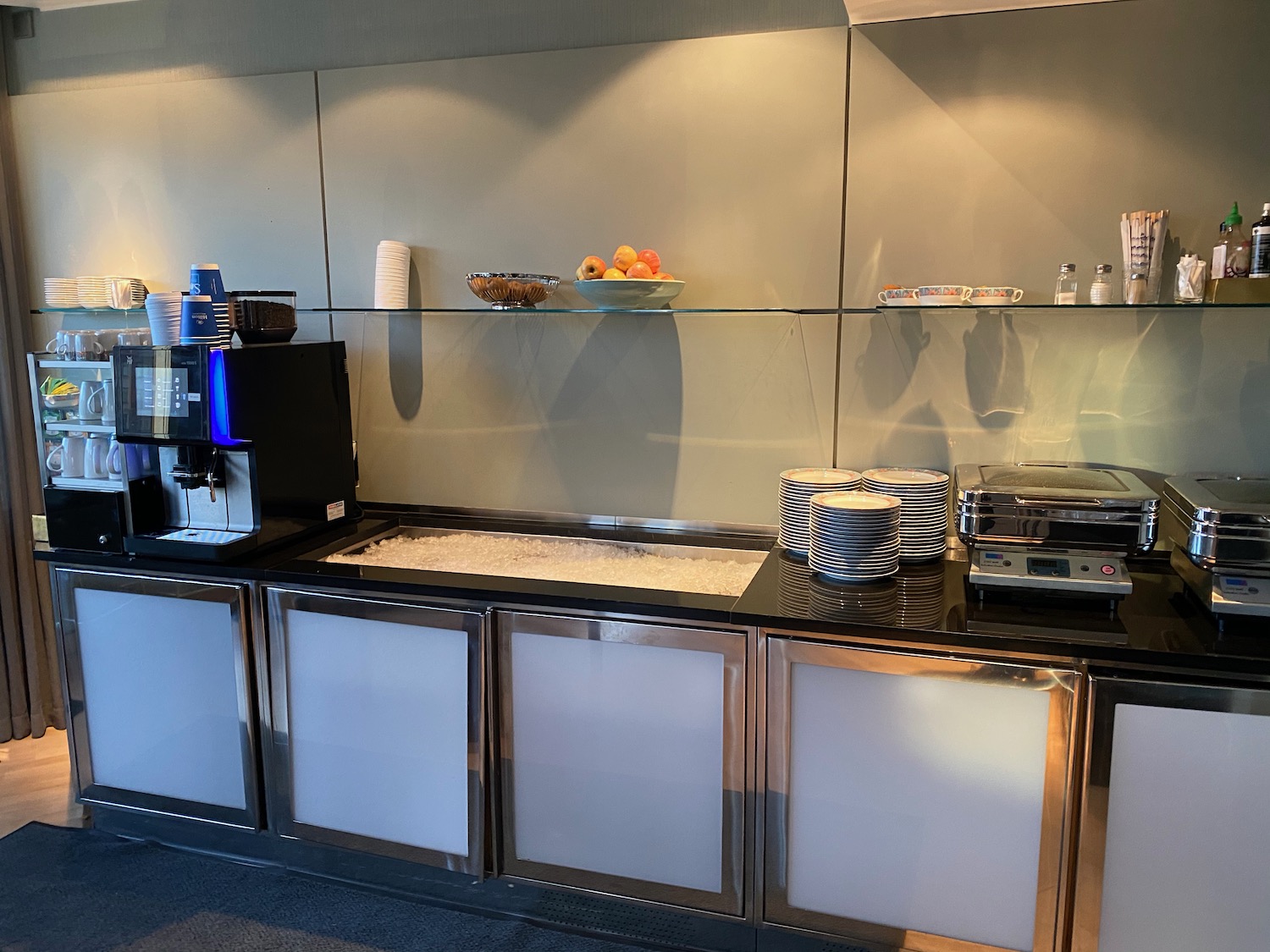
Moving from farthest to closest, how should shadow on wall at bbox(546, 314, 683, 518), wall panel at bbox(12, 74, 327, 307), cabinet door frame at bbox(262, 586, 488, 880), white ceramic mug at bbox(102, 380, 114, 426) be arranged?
wall panel at bbox(12, 74, 327, 307) → shadow on wall at bbox(546, 314, 683, 518) → white ceramic mug at bbox(102, 380, 114, 426) → cabinet door frame at bbox(262, 586, 488, 880)

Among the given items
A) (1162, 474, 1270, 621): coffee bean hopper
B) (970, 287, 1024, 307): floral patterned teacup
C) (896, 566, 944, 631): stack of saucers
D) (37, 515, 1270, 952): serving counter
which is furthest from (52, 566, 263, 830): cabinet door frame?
(1162, 474, 1270, 621): coffee bean hopper

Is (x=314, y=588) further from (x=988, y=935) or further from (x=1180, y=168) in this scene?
(x=1180, y=168)

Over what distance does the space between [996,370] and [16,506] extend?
3.18m

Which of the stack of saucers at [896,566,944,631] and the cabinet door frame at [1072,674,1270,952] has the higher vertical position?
the stack of saucers at [896,566,944,631]

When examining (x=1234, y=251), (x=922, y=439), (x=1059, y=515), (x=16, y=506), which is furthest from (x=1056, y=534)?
(x=16, y=506)

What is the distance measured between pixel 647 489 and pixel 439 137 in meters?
1.20

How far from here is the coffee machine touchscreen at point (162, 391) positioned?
2375 mm

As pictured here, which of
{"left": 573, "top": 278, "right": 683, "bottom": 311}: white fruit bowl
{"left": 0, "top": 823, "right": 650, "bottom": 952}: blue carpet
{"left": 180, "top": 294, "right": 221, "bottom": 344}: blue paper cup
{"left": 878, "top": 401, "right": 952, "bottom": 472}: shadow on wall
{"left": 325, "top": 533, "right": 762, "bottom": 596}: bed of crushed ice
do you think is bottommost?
{"left": 0, "top": 823, "right": 650, "bottom": 952}: blue carpet

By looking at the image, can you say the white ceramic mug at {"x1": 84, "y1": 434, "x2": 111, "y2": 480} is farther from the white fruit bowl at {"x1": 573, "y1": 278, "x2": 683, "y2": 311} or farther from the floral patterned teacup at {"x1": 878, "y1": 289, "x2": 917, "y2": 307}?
the floral patterned teacup at {"x1": 878, "y1": 289, "x2": 917, "y2": 307}

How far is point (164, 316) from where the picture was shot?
252cm

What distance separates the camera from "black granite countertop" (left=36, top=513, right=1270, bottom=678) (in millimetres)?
1806

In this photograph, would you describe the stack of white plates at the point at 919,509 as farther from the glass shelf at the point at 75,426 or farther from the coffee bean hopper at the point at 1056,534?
the glass shelf at the point at 75,426

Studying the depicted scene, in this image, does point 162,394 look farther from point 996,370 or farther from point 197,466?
point 996,370

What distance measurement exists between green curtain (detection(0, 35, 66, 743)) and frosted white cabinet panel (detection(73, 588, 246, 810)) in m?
0.72
